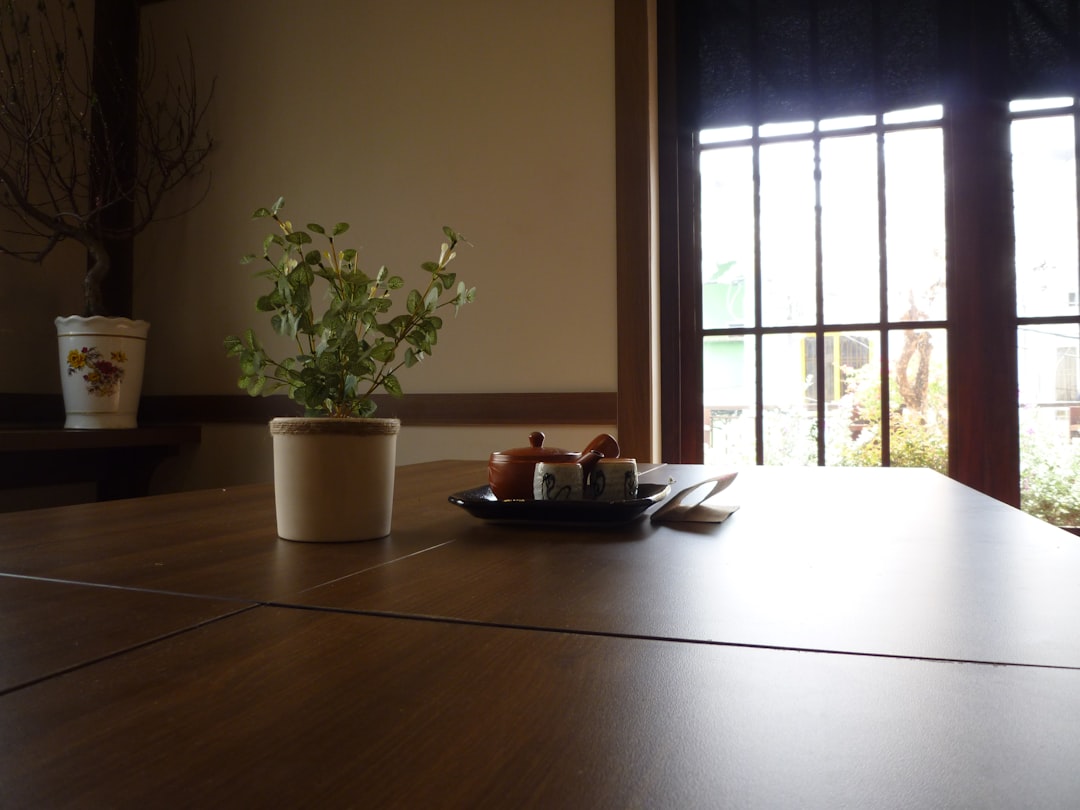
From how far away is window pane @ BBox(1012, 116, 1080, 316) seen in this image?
2.21 m

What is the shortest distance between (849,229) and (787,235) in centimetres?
19

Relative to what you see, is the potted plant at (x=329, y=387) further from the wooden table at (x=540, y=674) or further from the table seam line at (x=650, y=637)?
the table seam line at (x=650, y=637)

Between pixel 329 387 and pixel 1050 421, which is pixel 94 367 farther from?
pixel 1050 421

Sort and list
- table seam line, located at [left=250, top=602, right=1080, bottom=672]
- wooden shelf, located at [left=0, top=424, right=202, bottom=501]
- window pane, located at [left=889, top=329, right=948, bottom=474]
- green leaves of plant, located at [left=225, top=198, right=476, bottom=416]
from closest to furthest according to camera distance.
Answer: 1. table seam line, located at [left=250, top=602, right=1080, bottom=672]
2. green leaves of plant, located at [left=225, top=198, right=476, bottom=416]
3. wooden shelf, located at [left=0, top=424, right=202, bottom=501]
4. window pane, located at [left=889, top=329, right=948, bottom=474]

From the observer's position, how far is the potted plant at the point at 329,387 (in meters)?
0.65

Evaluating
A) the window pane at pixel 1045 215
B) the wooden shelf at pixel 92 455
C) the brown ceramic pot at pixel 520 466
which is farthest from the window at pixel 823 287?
the wooden shelf at pixel 92 455

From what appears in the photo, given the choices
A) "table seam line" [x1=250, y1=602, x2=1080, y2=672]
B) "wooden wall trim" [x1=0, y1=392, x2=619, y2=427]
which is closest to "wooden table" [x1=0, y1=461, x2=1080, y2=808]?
"table seam line" [x1=250, y1=602, x2=1080, y2=672]

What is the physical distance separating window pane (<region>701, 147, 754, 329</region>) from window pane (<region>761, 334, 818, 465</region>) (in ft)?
0.49

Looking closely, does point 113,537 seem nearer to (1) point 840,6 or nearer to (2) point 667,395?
(2) point 667,395

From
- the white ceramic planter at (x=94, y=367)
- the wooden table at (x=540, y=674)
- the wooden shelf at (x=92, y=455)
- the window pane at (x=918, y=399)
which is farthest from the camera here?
the white ceramic planter at (x=94, y=367)

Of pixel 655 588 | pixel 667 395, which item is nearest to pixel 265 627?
pixel 655 588

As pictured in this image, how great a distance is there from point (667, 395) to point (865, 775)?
2.33 metres

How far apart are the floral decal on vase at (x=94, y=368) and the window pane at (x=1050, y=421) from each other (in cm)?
283

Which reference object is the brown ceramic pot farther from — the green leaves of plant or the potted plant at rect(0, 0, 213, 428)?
the potted plant at rect(0, 0, 213, 428)
